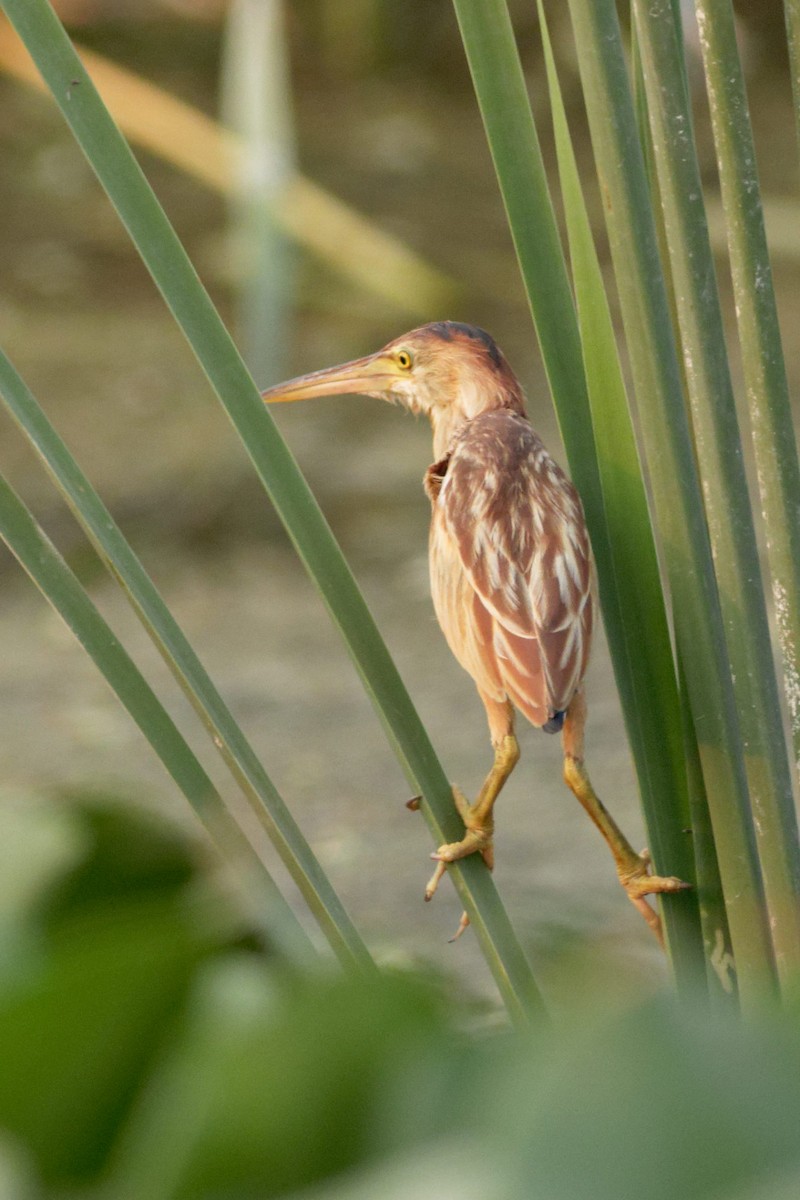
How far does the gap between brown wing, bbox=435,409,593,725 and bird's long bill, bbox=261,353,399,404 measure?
0.27 m

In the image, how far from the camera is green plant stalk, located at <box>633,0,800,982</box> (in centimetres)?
67

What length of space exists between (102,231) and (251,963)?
3790mm

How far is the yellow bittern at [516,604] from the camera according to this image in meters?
0.87

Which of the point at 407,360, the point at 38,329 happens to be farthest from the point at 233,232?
the point at 407,360

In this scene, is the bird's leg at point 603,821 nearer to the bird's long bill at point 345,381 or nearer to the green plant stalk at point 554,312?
the green plant stalk at point 554,312

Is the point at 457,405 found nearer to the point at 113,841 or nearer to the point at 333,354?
the point at 113,841

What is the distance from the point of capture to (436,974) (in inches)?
18.6

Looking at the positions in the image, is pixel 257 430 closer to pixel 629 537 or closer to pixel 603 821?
pixel 629 537

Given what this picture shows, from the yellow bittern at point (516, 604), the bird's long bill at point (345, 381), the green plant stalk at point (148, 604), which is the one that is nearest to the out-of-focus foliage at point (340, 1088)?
the green plant stalk at point (148, 604)

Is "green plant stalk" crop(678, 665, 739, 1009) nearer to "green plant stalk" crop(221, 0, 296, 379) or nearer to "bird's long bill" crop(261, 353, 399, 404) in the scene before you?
"bird's long bill" crop(261, 353, 399, 404)

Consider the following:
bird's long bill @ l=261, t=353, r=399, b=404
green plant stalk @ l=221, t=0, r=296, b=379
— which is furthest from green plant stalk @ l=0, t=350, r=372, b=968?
green plant stalk @ l=221, t=0, r=296, b=379

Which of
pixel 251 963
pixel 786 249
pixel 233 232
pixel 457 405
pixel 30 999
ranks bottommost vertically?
pixel 786 249

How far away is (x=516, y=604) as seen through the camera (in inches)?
35.4

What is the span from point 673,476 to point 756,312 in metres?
0.07
